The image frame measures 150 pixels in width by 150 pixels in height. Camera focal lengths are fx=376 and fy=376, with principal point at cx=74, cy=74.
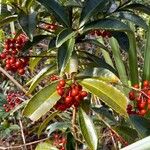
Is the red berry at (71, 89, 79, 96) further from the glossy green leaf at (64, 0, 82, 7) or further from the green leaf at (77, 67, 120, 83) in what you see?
the glossy green leaf at (64, 0, 82, 7)

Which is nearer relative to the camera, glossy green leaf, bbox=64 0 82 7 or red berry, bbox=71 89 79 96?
red berry, bbox=71 89 79 96

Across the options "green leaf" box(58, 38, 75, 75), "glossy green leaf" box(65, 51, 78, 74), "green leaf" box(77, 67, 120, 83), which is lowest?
"green leaf" box(77, 67, 120, 83)

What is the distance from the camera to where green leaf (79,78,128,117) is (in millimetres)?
1006

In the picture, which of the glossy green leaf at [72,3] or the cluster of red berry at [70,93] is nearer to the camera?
the cluster of red berry at [70,93]

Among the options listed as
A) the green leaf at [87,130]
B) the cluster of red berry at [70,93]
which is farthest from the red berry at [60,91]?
the green leaf at [87,130]

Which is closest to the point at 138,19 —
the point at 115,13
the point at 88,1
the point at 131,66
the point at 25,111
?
the point at 115,13

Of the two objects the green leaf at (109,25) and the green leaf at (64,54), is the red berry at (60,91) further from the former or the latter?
the green leaf at (109,25)

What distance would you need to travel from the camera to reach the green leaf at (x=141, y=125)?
1031 mm

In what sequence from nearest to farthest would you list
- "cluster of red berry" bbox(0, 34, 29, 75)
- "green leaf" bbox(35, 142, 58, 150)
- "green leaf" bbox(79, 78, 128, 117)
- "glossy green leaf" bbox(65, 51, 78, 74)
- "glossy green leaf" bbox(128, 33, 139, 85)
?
"green leaf" bbox(79, 78, 128, 117)
"glossy green leaf" bbox(65, 51, 78, 74)
"cluster of red berry" bbox(0, 34, 29, 75)
"green leaf" bbox(35, 142, 58, 150)
"glossy green leaf" bbox(128, 33, 139, 85)

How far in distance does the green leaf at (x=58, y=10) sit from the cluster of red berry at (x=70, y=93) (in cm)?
19

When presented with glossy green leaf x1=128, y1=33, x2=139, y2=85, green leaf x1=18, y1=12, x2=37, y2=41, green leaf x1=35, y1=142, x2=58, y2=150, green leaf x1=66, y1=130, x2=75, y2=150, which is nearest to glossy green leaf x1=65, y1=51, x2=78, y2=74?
green leaf x1=18, y1=12, x2=37, y2=41

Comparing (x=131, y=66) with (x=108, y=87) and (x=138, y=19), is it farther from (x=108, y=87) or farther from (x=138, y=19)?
(x=108, y=87)

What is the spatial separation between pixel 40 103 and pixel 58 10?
278 mm

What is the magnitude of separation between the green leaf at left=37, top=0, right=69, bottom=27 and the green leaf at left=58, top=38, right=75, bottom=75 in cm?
7
